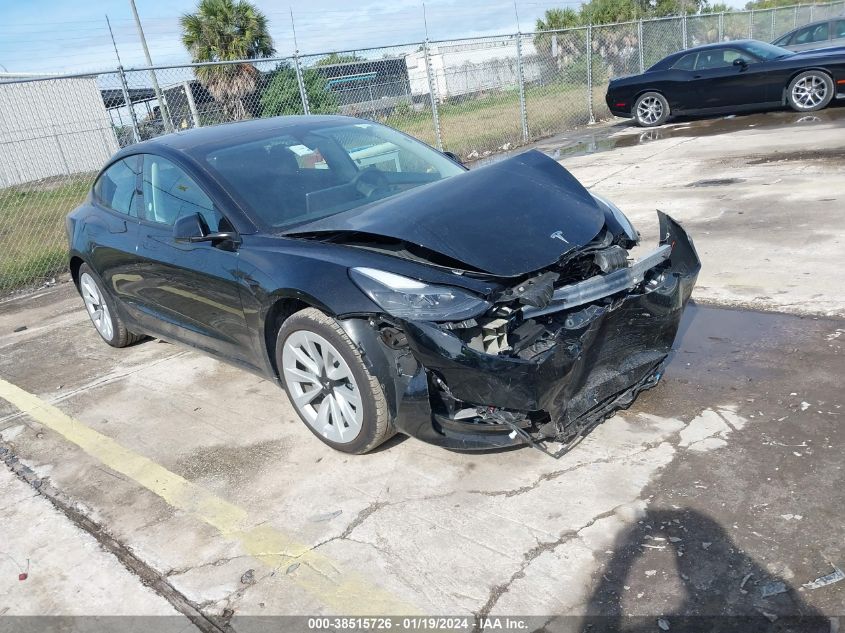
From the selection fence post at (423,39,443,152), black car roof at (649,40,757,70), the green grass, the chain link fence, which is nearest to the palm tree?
the chain link fence

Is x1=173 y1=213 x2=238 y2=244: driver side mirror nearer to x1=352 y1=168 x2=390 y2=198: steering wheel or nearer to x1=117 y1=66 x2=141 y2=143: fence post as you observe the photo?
x1=352 y1=168 x2=390 y2=198: steering wheel

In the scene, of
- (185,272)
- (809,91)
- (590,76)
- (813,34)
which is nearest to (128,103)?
(185,272)

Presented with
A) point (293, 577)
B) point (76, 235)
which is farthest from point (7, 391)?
point (293, 577)

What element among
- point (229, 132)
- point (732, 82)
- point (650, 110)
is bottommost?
point (650, 110)

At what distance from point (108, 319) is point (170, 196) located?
1676 mm

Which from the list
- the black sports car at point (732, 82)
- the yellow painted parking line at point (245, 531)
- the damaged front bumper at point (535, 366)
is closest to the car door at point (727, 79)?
the black sports car at point (732, 82)

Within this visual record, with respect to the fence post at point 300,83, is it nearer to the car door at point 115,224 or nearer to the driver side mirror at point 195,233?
the car door at point 115,224

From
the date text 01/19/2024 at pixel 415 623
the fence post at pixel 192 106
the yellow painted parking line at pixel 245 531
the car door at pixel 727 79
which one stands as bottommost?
the date text 01/19/2024 at pixel 415 623

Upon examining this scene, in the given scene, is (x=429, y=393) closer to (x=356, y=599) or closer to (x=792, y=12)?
(x=356, y=599)

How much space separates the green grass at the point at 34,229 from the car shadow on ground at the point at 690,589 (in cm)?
811

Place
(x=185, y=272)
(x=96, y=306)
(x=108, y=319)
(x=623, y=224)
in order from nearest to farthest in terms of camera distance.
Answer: (x=623, y=224) → (x=185, y=272) → (x=108, y=319) → (x=96, y=306)

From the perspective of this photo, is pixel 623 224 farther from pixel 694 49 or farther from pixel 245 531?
pixel 694 49

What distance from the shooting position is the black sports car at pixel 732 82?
41.3 ft

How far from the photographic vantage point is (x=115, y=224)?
5.02 metres
